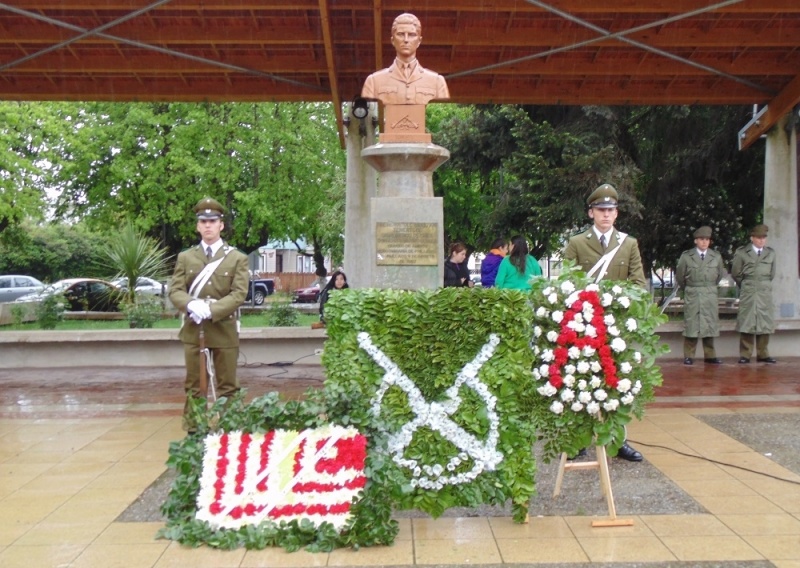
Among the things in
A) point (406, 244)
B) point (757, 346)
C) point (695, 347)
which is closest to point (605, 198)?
point (406, 244)

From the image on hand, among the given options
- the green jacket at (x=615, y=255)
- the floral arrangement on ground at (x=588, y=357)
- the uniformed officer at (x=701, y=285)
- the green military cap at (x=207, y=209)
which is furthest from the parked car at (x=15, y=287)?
the floral arrangement on ground at (x=588, y=357)

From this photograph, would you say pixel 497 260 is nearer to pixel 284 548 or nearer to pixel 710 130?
pixel 284 548

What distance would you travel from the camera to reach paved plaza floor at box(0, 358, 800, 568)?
466 centimetres

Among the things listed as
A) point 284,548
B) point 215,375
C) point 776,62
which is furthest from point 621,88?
point 284,548

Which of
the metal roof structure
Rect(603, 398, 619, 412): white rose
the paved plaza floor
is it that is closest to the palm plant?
the metal roof structure

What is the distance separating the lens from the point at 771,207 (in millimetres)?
13859

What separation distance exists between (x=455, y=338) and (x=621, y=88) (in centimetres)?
965

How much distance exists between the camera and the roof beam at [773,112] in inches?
479

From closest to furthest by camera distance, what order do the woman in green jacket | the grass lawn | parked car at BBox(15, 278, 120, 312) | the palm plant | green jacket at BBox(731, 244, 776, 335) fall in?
the woman in green jacket < green jacket at BBox(731, 244, 776, 335) < the grass lawn < the palm plant < parked car at BBox(15, 278, 120, 312)

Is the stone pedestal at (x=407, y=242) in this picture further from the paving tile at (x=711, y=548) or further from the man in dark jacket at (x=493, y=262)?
the man in dark jacket at (x=493, y=262)

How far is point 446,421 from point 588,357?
3.27 ft

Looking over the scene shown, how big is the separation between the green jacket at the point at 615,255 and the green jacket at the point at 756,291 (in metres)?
6.93

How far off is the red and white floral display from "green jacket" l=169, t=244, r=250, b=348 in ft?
7.65

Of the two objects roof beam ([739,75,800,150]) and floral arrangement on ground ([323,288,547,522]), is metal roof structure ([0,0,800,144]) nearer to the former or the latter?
roof beam ([739,75,800,150])
